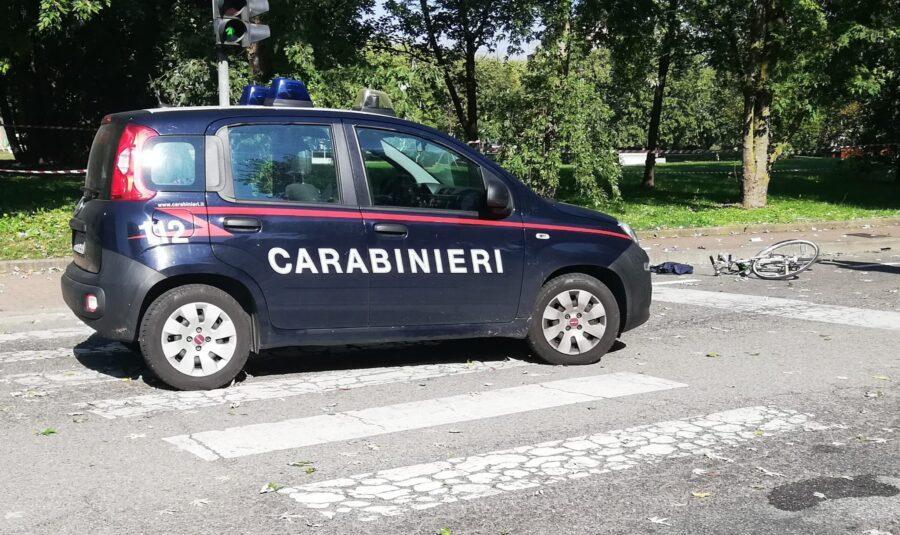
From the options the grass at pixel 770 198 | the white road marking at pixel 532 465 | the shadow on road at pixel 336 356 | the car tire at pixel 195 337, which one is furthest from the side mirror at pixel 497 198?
the grass at pixel 770 198

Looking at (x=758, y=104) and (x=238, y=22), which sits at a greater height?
(x=238, y=22)

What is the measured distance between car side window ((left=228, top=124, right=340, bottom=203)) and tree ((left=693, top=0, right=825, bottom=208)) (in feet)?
57.1

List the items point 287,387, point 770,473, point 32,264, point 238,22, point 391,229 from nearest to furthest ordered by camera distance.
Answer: point 770,473 < point 287,387 < point 391,229 < point 238,22 < point 32,264

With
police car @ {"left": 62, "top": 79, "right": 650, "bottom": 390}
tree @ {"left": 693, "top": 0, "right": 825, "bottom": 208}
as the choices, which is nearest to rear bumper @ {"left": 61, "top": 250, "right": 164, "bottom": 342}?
police car @ {"left": 62, "top": 79, "right": 650, "bottom": 390}

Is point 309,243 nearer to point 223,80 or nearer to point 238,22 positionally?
point 223,80

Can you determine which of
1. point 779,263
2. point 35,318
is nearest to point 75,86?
point 35,318

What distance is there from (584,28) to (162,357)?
20291mm

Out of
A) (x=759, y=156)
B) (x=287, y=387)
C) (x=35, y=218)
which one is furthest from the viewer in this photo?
(x=759, y=156)

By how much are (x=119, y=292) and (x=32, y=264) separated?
23.3 feet

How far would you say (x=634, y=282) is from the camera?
818 centimetres

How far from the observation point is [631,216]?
21.0 m

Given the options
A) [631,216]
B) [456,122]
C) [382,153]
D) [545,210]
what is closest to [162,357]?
[382,153]

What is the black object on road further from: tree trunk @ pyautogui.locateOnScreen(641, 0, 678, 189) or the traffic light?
tree trunk @ pyautogui.locateOnScreen(641, 0, 678, 189)

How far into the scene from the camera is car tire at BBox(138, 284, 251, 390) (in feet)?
22.6
